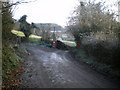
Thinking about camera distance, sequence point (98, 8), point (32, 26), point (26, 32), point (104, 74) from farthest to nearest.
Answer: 1. point (32, 26)
2. point (26, 32)
3. point (98, 8)
4. point (104, 74)

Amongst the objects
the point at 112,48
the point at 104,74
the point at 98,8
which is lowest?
the point at 104,74

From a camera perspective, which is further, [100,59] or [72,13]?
[72,13]

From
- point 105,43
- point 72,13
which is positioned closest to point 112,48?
point 105,43

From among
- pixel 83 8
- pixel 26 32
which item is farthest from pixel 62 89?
pixel 26 32

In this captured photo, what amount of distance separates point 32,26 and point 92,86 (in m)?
21.2

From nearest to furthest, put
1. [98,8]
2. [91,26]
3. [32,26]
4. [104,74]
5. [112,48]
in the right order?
[104,74] < [112,48] < [91,26] < [98,8] < [32,26]

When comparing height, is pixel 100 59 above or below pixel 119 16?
below

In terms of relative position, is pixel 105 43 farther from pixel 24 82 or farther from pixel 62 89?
pixel 24 82

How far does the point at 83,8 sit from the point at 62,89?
12.7 m

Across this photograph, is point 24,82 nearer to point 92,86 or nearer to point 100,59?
point 92,86

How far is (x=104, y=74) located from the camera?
20.9ft

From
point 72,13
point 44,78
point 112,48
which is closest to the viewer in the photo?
point 44,78

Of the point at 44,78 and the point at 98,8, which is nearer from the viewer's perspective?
the point at 44,78

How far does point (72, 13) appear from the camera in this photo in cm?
1708
